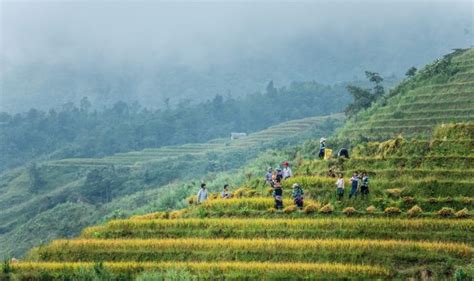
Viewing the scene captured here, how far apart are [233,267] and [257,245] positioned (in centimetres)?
182

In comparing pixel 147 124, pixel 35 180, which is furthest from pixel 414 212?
pixel 147 124

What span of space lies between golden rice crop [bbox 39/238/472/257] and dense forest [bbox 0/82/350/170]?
98119mm

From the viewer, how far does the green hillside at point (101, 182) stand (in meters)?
72.0

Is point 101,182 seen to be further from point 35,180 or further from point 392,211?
point 392,211

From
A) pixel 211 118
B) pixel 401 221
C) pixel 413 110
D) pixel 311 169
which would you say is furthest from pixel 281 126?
pixel 401 221

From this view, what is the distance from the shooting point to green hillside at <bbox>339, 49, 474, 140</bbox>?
4956 cm

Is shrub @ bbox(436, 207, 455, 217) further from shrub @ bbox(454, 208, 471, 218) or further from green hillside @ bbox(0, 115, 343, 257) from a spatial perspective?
green hillside @ bbox(0, 115, 343, 257)

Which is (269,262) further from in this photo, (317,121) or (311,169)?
(317,121)

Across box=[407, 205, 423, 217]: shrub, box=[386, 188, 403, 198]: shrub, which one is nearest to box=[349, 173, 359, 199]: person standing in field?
box=[386, 188, 403, 198]: shrub

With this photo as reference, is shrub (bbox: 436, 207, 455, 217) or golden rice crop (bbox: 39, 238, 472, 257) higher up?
shrub (bbox: 436, 207, 455, 217)

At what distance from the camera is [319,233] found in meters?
25.3

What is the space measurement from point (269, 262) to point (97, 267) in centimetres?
636

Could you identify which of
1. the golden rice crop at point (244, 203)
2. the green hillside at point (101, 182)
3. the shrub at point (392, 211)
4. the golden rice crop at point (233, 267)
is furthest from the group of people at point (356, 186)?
the green hillside at point (101, 182)

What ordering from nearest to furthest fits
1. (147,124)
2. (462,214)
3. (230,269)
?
(230,269), (462,214), (147,124)
